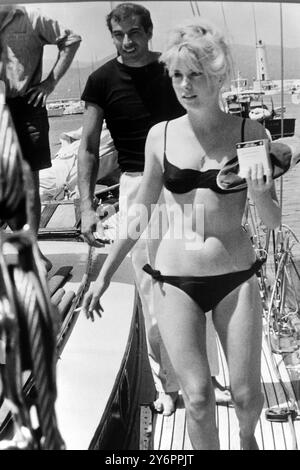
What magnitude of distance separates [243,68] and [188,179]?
30 centimetres

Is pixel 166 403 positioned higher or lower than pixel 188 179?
lower

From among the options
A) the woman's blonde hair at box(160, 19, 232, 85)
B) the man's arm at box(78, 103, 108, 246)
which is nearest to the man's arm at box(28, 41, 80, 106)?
the man's arm at box(78, 103, 108, 246)

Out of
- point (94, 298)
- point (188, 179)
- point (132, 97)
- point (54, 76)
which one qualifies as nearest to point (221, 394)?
point (94, 298)

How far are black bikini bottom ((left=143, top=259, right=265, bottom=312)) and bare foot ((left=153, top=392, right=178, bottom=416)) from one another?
25 cm

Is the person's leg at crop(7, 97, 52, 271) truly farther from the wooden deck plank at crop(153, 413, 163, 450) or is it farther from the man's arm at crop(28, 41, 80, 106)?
the wooden deck plank at crop(153, 413, 163, 450)

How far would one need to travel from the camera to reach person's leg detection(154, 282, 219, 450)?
2.30 metres

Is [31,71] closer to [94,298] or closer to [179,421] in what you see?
[94,298]

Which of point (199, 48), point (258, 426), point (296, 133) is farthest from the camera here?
point (258, 426)

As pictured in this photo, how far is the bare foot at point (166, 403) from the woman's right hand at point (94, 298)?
275 millimetres

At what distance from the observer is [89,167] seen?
2312 millimetres

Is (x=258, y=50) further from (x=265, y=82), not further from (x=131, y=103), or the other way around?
(x=131, y=103)

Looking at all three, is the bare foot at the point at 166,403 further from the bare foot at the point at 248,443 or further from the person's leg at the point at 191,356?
the bare foot at the point at 248,443

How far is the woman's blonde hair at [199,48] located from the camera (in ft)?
7.16
